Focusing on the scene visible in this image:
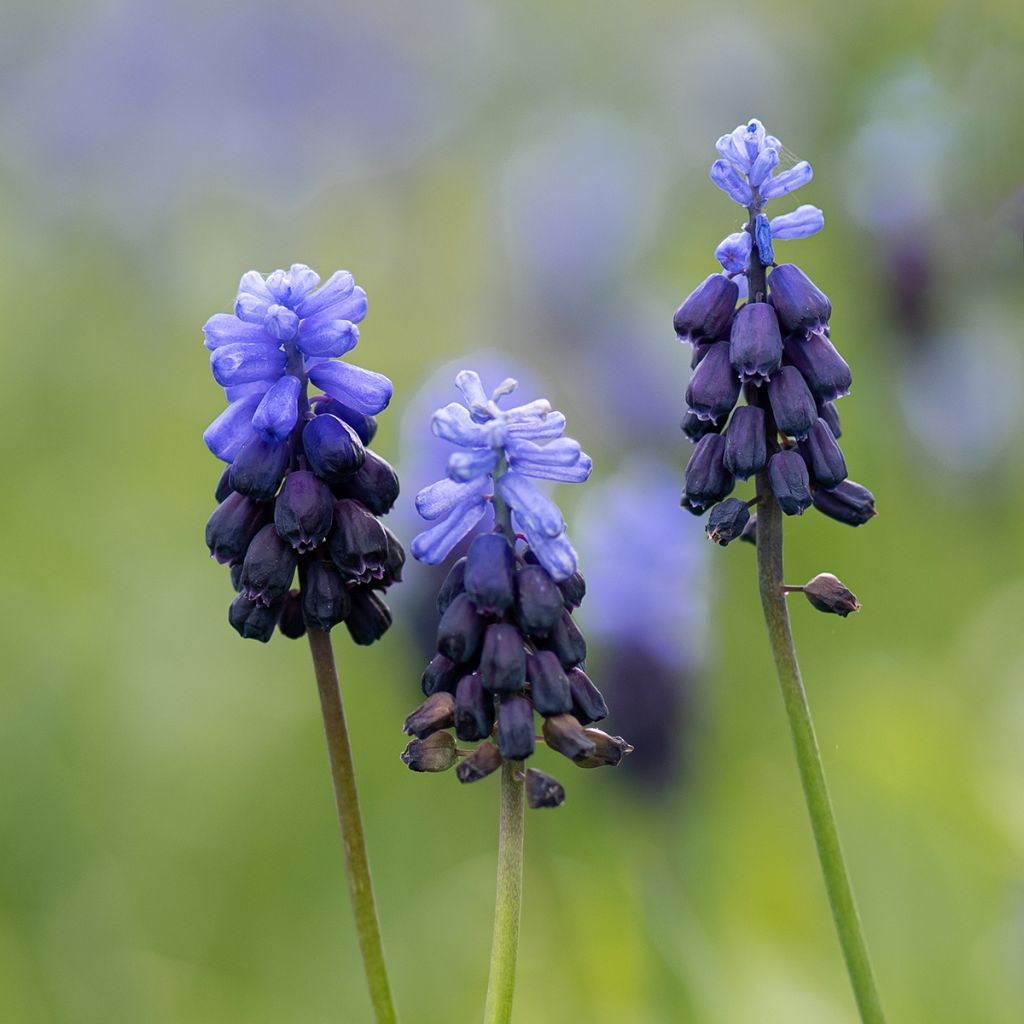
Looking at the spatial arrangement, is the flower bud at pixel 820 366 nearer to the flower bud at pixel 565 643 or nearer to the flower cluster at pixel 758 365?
the flower cluster at pixel 758 365

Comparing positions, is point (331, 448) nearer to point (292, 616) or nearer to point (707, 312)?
point (292, 616)

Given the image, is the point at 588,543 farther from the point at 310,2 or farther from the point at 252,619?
the point at 310,2

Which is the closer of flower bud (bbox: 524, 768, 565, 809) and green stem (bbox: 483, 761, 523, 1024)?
green stem (bbox: 483, 761, 523, 1024)

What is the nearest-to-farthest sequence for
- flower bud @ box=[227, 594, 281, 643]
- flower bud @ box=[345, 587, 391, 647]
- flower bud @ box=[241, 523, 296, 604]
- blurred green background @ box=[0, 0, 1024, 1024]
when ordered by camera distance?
flower bud @ box=[241, 523, 296, 604] < flower bud @ box=[227, 594, 281, 643] < flower bud @ box=[345, 587, 391, 647] < blurred green background @ box=[0, 0, 1024, 1024]

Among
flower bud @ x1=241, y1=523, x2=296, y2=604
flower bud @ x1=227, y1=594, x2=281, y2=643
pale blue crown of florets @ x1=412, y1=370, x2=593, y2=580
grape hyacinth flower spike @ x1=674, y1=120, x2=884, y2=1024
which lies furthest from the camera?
flower bud @ x1=227, y1=594, x2=281, y2=643

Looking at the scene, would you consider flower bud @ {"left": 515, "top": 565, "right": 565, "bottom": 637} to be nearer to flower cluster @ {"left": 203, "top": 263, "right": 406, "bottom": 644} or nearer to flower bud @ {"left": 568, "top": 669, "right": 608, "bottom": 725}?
flower bud @ {"left": 568, "top": 669, "right": 608, "bottom": 725}

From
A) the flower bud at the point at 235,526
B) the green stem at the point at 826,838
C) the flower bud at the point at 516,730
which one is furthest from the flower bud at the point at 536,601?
the flower bud at the point at 235,526

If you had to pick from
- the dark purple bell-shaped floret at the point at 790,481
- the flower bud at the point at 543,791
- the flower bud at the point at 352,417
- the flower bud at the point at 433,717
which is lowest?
the flower bud at the point at 543,791

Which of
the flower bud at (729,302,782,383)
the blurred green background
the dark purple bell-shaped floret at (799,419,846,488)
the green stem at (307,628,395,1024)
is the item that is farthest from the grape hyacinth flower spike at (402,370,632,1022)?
the blurred green background
